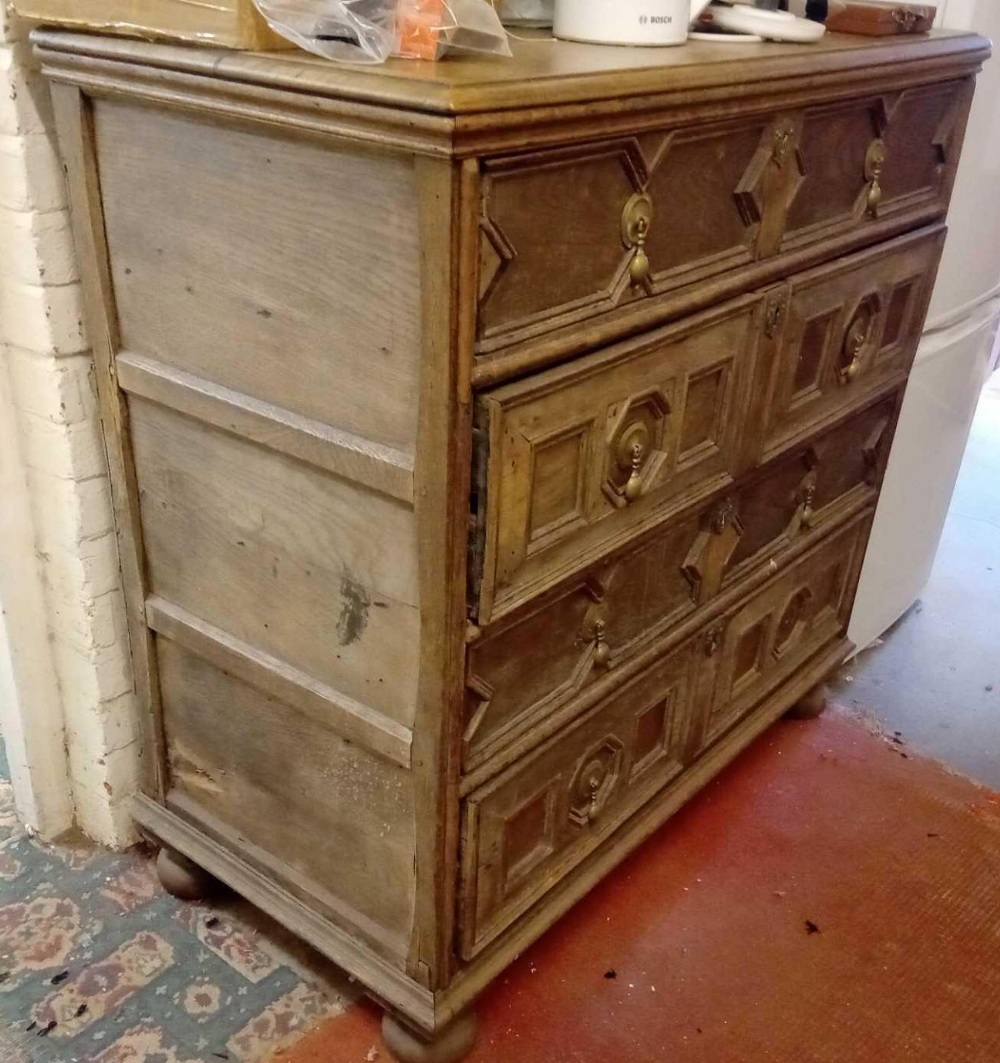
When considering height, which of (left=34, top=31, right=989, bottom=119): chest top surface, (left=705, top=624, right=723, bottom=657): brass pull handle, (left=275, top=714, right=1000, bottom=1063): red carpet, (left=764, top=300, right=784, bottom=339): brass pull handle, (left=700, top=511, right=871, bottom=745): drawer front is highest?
(left=34, top=31, right=989, bottom=119): chest top surface

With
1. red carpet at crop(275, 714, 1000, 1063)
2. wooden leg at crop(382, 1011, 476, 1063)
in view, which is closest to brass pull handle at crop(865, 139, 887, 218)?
red carpet at crop(275, 714, 1000, 1063)

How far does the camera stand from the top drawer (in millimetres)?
813

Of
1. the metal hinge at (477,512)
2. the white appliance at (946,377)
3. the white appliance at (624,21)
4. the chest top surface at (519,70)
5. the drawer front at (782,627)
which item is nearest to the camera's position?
the chest top surface at (519,70)

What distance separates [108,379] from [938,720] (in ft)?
4.70

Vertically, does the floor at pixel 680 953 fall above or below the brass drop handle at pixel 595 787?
below

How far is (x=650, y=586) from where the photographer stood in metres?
1.20

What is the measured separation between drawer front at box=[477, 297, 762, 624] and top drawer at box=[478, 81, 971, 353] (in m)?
0.05

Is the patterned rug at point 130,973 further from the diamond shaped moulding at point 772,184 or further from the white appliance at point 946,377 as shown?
the white appliance at point 946,377

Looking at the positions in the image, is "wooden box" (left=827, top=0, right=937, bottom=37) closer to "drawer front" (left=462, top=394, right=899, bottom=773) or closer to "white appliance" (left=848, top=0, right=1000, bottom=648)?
"white appliance" (left=848, top=0, right=1000, bottom=648)

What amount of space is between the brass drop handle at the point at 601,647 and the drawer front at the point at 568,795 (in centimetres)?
6

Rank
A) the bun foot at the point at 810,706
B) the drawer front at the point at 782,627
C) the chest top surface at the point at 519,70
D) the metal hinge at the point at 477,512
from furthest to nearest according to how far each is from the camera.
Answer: the bun foot at the point at 810,706, the drawer front at the point at 782,627, the metal hinge at the point at 477,512, the chest top surface at the point at 519,70

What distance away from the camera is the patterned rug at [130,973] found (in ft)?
3.82

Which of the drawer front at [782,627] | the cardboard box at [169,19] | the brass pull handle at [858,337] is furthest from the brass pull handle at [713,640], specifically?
the cardboard box at [169,19]

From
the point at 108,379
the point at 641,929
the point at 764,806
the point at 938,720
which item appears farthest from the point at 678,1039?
the point at 108,379
